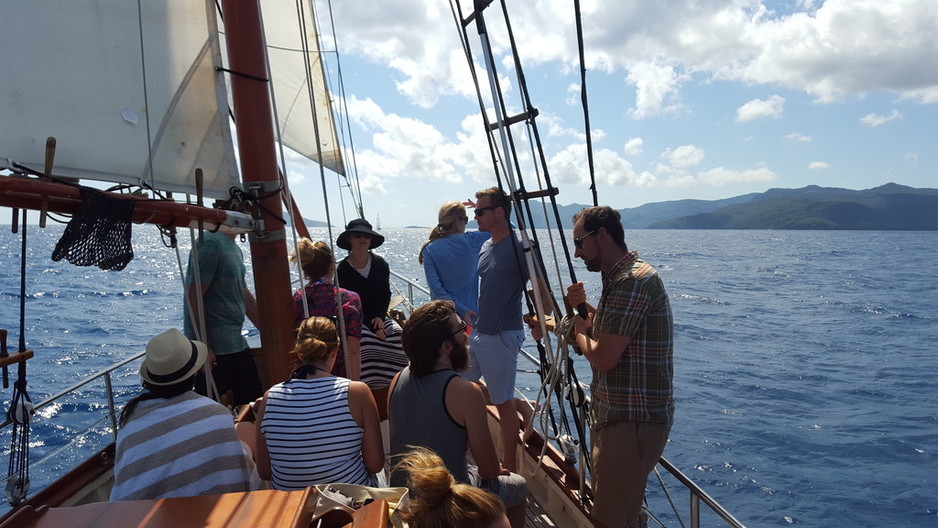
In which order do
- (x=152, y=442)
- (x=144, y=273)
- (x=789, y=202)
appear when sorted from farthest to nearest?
(x=789, y=202), (x=144, y=273), (x=152, y=442)

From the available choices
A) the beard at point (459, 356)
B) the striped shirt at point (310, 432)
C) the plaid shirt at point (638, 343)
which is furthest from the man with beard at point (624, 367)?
the striped shirt at point (310, 432)

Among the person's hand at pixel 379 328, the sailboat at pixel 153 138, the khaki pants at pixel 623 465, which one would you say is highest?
the sailboat at pixel 153 138

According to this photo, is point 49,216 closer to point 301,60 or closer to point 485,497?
point 485,497

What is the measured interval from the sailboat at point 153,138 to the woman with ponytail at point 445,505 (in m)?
0.42

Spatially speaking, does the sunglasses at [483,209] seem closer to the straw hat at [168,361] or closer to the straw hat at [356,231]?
the straw hat at [356,231]

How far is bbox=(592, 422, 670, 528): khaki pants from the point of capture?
2.43m

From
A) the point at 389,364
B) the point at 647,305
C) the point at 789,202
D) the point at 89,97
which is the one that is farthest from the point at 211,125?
the point at 789,202

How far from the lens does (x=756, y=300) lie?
23047mm

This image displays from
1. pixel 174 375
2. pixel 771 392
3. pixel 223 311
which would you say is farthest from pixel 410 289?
pixel 771 392

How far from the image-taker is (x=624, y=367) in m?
2.42

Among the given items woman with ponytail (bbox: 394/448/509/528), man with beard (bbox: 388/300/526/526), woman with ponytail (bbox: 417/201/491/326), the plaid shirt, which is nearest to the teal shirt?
woman with ponytail (bbox: 417/201/491/326)

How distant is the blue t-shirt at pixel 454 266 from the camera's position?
13.6ft

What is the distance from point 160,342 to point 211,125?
1.42m

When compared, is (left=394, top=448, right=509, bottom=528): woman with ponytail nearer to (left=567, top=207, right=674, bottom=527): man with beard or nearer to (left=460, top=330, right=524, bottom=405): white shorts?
(left=567, top=207, right=674, bottom=527): man with beard
